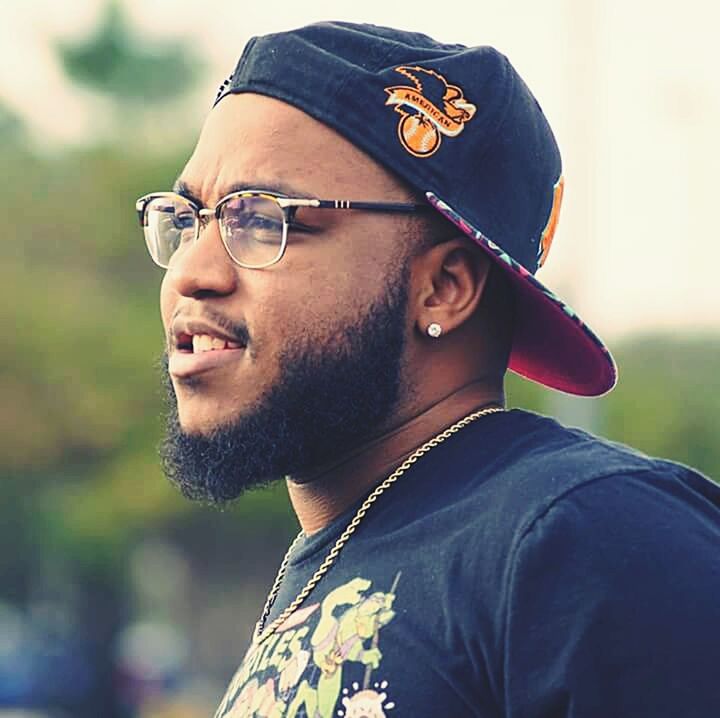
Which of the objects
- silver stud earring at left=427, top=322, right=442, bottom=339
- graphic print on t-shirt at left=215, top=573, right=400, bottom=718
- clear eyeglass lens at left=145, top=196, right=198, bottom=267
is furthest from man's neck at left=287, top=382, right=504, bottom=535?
clear eyeglass lens at left=145, top=196, right=198, bottom=267

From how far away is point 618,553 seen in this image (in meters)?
2.58

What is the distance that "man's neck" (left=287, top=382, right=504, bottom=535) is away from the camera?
10.3ft

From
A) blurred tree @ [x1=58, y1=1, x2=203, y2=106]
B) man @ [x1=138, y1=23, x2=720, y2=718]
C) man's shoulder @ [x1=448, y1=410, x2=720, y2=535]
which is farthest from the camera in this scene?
blurred tree @ [x1=58, y1=1, x2=203, y2=106]

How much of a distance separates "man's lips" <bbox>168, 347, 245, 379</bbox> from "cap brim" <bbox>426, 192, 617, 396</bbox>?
0.42m

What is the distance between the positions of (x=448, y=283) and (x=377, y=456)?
321 mm

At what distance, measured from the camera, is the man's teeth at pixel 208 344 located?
3.12m

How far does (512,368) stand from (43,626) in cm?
3599

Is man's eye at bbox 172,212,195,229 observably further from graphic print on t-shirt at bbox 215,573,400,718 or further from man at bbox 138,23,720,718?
graphic print on t-shirt at bbox 215,573,400,718

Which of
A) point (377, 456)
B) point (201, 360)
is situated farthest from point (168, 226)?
point (377, 456)

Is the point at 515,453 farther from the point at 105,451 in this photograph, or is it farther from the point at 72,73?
the point at 72,73

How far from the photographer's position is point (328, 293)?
10.1 ft

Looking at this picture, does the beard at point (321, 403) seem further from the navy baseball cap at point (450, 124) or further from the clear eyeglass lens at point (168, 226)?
the clear eyeglass lens at point (168, 226)

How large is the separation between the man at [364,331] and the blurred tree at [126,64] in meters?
28.1

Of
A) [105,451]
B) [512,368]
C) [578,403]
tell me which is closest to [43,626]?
[105,451]
